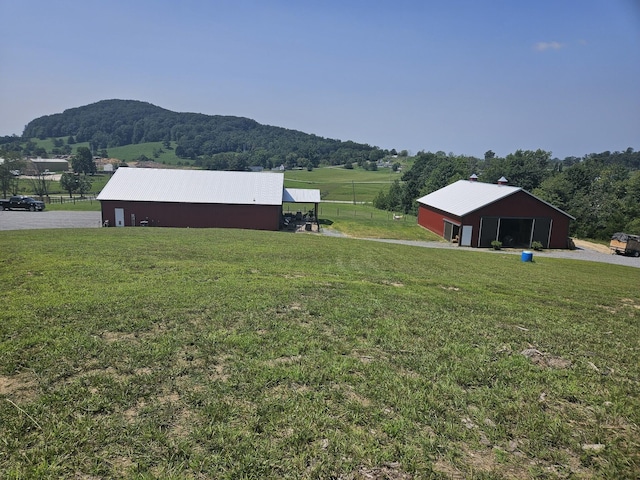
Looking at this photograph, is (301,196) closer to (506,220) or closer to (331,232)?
(331,232)

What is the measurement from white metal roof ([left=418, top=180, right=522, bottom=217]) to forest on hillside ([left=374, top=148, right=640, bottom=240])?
1516cm

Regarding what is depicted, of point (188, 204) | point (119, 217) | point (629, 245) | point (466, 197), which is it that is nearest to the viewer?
point (629, 245)

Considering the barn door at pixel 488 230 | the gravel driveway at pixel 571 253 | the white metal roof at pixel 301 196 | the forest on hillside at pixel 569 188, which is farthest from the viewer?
the forest on hillside at pixel 569 188

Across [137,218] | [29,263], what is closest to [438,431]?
[29,263]

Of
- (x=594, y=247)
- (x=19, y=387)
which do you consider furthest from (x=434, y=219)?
(x=19, y=387)

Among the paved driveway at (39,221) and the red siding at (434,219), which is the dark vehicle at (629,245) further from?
the paved driveway at (39,221)

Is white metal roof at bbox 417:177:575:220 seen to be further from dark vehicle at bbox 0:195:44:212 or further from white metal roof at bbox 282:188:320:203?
dark vehicle at bbox 0:195:44:212

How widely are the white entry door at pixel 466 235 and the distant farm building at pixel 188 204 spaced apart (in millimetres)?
16148

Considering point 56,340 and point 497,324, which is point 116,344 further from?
point 497,324

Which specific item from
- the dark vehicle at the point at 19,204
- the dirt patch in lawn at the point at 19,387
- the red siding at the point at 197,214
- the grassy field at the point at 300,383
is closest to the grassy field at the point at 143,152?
the dark vehicle at the point at 19,204

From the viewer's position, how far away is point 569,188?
62531 millimetres

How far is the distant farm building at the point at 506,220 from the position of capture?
35000mm

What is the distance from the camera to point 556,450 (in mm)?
4340

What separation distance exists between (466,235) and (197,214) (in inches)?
928
